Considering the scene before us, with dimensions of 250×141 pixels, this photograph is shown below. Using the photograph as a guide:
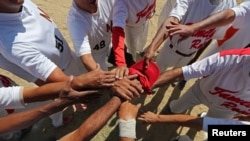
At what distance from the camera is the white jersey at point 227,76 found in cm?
249

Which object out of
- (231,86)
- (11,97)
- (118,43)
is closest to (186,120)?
(231,86)

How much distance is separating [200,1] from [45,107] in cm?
157

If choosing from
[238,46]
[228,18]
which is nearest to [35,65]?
[228,18]

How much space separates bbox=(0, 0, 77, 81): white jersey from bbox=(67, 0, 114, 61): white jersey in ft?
0.58

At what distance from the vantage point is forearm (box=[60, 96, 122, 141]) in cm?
225

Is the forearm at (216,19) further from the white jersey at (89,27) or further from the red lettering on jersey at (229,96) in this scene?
the white jersey at (89,27)

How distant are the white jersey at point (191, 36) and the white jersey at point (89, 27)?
589 mm

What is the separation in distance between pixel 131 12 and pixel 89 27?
48 centimetres

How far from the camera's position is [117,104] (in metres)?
2.51

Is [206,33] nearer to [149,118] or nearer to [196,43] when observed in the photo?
[196,43]

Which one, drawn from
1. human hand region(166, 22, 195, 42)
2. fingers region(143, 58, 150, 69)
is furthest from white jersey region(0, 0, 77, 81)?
human hand region(166, 22, 195, 42)

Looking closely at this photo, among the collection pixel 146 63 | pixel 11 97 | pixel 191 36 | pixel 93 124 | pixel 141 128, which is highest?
pixel 191 36

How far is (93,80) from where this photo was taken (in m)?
2.39

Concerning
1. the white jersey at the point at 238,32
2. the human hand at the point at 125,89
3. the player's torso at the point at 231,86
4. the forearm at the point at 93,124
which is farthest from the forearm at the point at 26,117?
the white jersey at the point at 238,32
